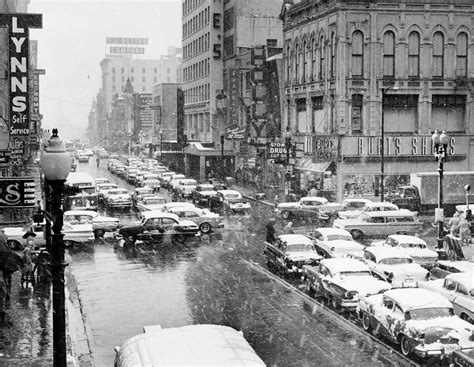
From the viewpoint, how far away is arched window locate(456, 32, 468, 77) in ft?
179

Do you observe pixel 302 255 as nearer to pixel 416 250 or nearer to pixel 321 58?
pixel 416 250

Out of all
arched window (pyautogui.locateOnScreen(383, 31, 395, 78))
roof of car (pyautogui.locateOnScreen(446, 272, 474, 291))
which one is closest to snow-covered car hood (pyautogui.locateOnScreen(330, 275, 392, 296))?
roof of car (pyautogui.locateOnScreen(446, 272, 474, 291))

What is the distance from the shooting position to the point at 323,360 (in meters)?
17.3

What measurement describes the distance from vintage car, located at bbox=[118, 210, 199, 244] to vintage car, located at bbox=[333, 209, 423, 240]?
25.4ft

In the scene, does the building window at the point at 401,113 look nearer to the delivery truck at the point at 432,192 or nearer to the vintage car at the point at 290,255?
the delivery truck at the point at 432,192

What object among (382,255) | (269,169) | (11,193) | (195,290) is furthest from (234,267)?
(269,169)

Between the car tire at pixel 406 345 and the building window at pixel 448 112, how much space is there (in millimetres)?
38864

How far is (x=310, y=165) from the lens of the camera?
57.6 metres

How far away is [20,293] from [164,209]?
17.3 meters

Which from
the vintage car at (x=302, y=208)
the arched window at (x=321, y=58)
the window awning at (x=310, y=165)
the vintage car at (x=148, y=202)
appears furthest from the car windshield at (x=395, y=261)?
the arched window at (x=321, y=58)

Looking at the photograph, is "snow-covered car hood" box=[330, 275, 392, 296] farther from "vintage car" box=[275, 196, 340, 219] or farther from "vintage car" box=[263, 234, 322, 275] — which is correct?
"vintage car" box=[275, 196, 340, 219]

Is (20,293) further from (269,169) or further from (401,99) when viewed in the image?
(269,169)

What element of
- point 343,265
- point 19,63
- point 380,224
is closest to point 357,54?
point 380,224

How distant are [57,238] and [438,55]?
160ft
